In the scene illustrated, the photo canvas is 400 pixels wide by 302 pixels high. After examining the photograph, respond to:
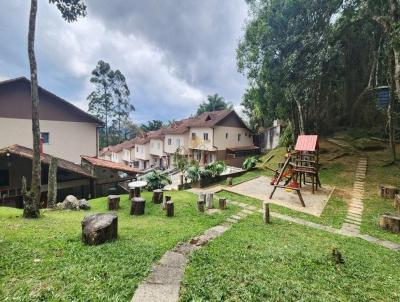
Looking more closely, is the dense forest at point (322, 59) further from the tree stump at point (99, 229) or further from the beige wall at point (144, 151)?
the beige wall at point (144, 151)

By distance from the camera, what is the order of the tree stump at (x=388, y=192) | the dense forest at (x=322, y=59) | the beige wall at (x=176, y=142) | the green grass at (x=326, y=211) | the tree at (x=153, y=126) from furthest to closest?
1. the tree at (x=153, y=126)
2. the beige wall at (x=176, y=142)
3. the dense forest at (x=322, y=59)
4. the tree stump at (x=388, y=192)
5. the green grass at (x=326, y=211)

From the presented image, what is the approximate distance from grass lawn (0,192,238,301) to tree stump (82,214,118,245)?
22 cm

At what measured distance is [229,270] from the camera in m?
4.50

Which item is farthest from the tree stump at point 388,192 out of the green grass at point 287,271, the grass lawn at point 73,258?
the grass lawn at point 73,258

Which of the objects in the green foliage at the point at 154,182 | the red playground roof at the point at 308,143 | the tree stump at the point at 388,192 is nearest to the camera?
the tree stump at the point at 388,192

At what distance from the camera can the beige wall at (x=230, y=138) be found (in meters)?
29.5

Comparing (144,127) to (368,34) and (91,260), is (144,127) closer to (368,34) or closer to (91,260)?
(368,34)

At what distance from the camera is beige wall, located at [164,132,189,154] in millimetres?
32844

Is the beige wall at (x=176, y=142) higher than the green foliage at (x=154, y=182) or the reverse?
higher

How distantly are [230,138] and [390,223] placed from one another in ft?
77.2

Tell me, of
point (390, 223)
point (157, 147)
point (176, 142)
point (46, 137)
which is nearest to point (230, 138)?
point (176, 142)

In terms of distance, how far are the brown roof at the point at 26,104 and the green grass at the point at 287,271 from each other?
15999mm

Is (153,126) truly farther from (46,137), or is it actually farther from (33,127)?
(33,127)

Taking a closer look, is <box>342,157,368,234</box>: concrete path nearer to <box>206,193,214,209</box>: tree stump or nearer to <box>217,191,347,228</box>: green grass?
<box>217,191,347,228</box>: green grass
